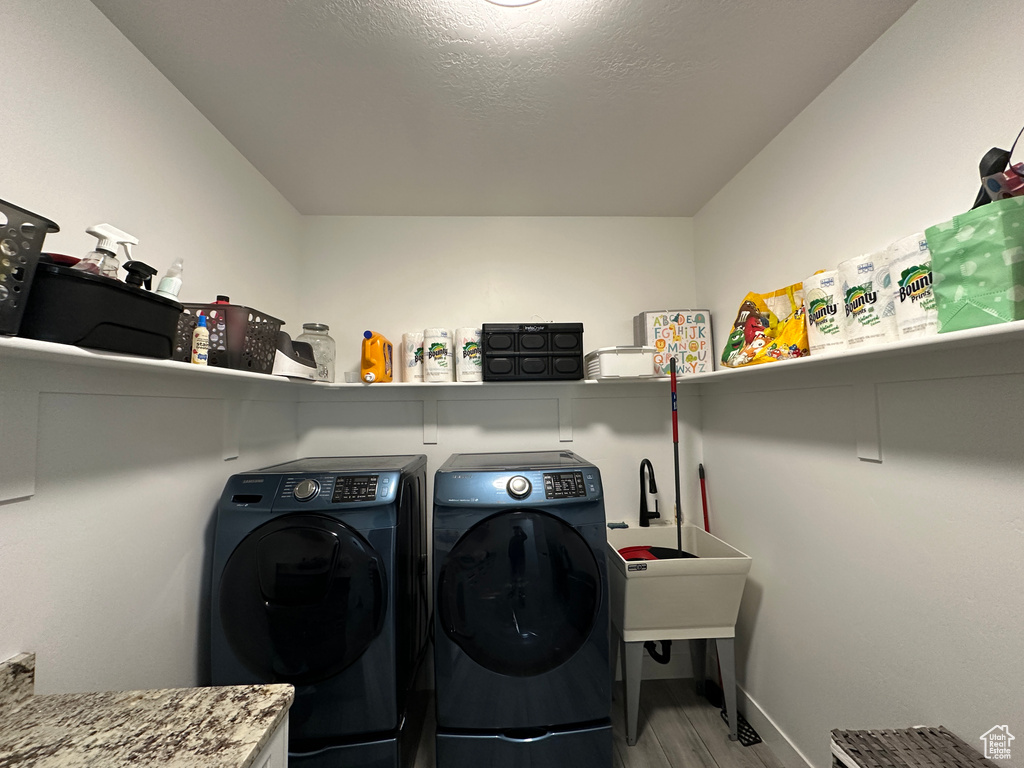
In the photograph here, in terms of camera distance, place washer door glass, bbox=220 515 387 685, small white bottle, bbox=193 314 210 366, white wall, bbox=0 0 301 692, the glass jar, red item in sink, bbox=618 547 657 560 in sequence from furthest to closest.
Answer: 1. the glass jar
2. red item in sink, bbox=618 547 657 560
3. washer door glass, bbox=220 515 387 685
4. small white bottle, bbox=193 314 210 366
5. white wall, bbox=0 0 301 692

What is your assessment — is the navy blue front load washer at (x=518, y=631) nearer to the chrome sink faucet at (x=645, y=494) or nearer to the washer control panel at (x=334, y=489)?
the washer control panel at (x=334, y=489)

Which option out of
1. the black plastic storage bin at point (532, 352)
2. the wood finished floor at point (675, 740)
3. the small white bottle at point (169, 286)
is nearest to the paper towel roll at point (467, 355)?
the black plastic storage bin at point (532, 352)

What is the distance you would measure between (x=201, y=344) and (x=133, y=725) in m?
0.90

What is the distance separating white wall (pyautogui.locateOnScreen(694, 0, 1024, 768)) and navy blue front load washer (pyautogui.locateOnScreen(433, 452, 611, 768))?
79 centimetres

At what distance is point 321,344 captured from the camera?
2.11 meters

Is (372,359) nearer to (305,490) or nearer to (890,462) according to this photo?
(305,490)

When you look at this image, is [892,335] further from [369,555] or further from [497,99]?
[369,555]

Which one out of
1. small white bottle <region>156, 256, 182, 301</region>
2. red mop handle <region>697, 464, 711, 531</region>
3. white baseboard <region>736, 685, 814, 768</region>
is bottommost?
white baseboard <region>736, 685, 814, 768</region>

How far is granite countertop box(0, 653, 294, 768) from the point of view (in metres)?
0.71

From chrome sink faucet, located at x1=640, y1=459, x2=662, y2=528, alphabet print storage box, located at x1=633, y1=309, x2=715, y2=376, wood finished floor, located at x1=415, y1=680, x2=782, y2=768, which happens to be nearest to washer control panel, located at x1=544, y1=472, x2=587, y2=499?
chrome sink faucet, located at x1=640, y1=459, x2=662, y2=528

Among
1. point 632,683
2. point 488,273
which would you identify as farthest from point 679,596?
point 488,273

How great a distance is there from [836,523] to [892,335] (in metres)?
0.71

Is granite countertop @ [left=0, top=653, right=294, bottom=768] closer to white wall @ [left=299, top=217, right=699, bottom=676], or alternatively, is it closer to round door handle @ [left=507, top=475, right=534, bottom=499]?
round door handle @ [left=507, top=475, right=534, bottom=499]

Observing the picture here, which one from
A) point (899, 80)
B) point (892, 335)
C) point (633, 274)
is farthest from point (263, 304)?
point (899, 80)
